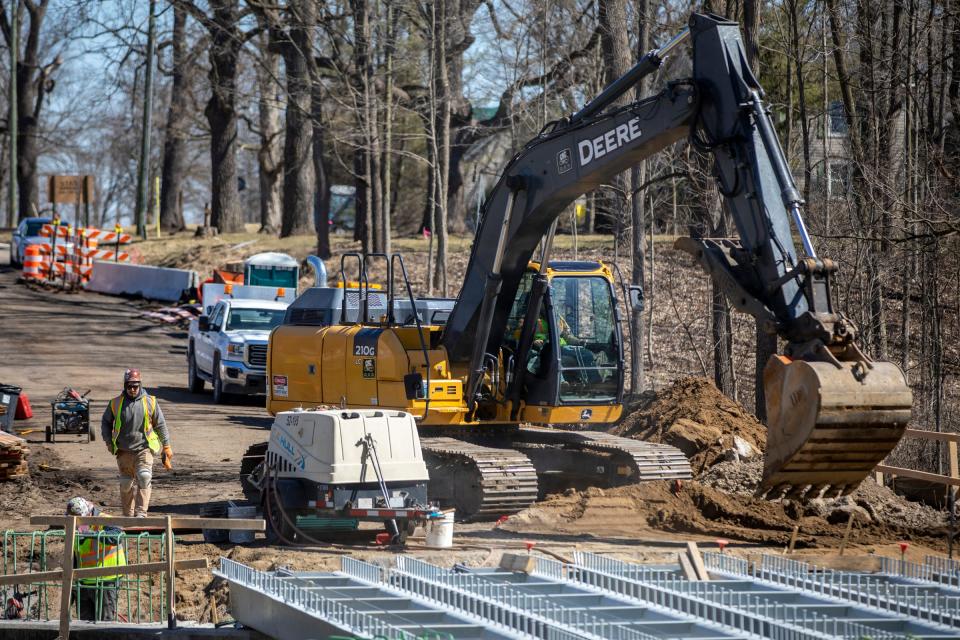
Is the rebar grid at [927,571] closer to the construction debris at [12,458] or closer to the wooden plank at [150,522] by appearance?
the wooden plank at [150,522]

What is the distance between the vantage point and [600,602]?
30.1 ft

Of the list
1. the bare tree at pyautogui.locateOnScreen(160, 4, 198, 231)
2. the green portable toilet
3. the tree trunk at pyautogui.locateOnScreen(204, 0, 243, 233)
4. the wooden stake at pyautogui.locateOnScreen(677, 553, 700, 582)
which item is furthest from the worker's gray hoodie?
the bare tree at pyautogui.locateOnScreen(160, 4, 198, 231)

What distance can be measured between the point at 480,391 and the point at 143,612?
482 centimetres

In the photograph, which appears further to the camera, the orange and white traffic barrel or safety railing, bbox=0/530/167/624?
the orange and white traffic barrel

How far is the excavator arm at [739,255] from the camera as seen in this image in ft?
31.7

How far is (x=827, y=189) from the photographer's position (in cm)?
2270

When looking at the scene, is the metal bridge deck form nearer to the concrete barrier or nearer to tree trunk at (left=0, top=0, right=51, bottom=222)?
the concrete barrier

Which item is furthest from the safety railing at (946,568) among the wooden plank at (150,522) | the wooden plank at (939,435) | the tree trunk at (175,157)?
the tree trunk at (175,157)

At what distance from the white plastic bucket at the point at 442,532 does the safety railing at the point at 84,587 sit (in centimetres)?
272

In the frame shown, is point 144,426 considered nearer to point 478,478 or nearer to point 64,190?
point 478,478

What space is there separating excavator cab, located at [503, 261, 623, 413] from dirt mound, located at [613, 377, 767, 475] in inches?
96.2

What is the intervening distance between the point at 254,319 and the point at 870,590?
18034 mm

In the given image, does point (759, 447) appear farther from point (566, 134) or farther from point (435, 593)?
point (435, 593)

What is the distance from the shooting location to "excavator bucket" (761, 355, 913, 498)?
951 cm
